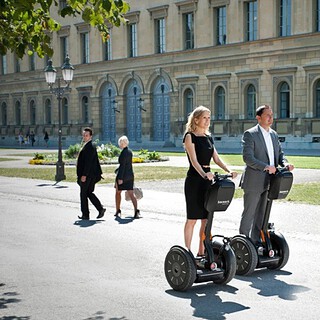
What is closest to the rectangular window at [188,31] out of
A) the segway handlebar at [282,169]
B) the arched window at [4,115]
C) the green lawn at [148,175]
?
the green lawn at [148,175]

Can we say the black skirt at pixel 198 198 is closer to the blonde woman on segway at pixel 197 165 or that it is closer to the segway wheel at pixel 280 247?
the blonde woman on segway at pixel 197 165

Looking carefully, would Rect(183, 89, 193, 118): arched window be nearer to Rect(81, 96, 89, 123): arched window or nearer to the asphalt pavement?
Rect(81, 96, 89, 123): arched window

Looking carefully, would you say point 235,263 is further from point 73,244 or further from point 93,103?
point 93,103

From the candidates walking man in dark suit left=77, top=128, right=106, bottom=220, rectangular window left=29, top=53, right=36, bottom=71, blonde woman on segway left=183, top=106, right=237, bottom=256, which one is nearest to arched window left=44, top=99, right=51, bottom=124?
rectangular window left=29, top=53, right=36, bottom=71

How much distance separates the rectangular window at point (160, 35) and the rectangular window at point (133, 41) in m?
2.39

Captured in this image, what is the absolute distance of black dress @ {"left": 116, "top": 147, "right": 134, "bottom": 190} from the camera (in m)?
14.5

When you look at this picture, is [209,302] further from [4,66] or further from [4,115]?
[4,66]

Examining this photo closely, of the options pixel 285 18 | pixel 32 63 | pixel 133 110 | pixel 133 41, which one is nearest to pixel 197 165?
pixel 285 18

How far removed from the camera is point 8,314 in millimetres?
7145

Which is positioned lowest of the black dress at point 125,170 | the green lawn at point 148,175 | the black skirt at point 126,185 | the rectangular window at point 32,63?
the green lawn at point 148,175

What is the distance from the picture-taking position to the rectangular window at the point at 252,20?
46469 millimetres

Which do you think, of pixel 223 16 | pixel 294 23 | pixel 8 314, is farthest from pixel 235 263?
pixel 223 16

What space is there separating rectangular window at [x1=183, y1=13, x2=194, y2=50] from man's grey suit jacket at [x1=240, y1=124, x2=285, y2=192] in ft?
140

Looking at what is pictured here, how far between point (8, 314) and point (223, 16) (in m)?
43.3
